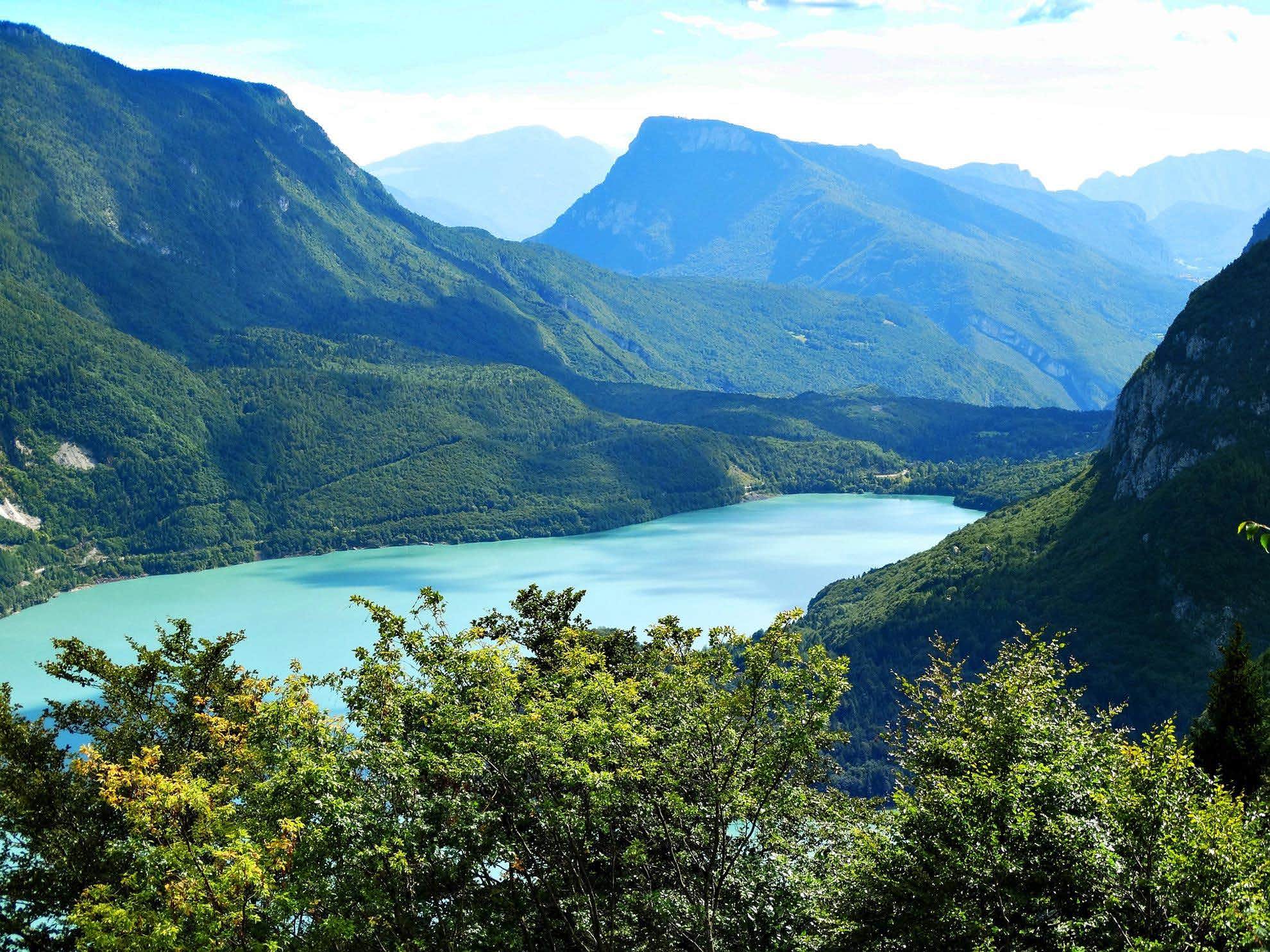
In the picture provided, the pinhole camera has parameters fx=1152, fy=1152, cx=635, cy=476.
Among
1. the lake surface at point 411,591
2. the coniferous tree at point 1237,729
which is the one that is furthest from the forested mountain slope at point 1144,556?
the coniferous tree at point 1237,729

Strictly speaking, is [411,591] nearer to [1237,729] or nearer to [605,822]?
[1237,729]

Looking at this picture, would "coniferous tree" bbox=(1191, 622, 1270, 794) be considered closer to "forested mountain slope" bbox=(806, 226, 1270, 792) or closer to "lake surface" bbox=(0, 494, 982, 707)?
"forested mountain slope" bbox=(806, 226, 1270, 792)

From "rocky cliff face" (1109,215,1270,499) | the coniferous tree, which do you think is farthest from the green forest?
"rocky cliff face" (1109,215,1270,499)

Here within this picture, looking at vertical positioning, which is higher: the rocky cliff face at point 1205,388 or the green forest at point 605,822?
the rocky cliff face at point 1205,388

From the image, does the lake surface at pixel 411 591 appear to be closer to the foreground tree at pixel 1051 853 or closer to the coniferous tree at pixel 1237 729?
the coniferous tree at pixel 1237 729

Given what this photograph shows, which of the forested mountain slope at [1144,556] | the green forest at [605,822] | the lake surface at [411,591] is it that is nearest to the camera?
the green forest at [605,822]
